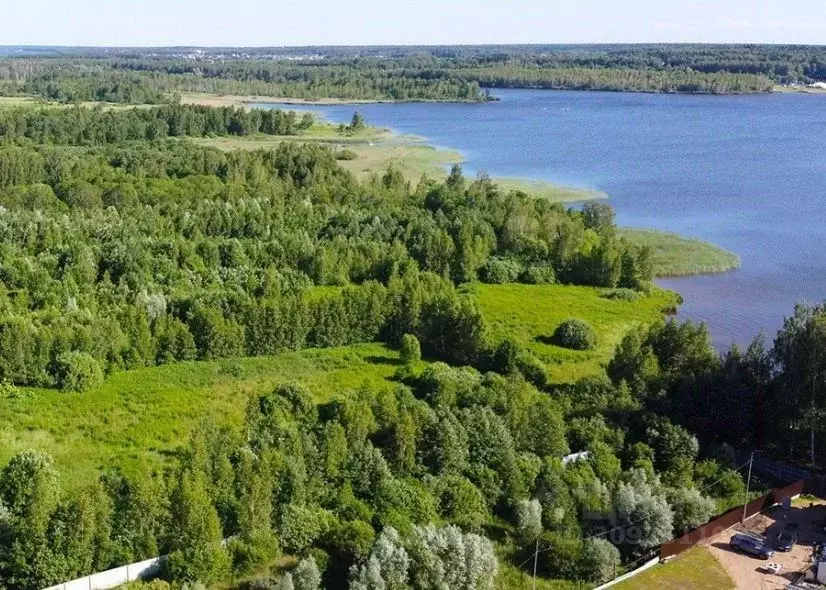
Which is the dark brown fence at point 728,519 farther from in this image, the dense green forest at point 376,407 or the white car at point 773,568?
the white car at point 773,568

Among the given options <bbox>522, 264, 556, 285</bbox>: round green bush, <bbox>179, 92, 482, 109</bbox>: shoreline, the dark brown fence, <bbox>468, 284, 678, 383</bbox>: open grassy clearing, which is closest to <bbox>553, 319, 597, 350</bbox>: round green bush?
<bbox>468, 284, 678, 383</bbox>: open grassy clearing

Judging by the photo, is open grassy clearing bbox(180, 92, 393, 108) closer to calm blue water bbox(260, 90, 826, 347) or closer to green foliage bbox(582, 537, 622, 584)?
calm blue water bbox(260, 90, 826, 347)

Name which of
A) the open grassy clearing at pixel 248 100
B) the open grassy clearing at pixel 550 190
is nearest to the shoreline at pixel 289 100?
the open grassy clearing at pixel 248 100

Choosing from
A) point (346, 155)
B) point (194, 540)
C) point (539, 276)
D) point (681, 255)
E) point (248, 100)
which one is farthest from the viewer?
point (248, 100)

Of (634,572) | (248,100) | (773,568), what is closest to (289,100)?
(248,100)

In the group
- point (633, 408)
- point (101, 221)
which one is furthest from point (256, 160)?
point (633, 408)

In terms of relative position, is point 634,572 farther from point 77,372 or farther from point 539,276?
point 539,276

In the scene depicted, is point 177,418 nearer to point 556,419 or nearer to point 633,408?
point 556,419
